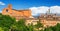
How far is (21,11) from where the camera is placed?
29.4m

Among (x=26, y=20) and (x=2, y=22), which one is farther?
(x=26, y=20)

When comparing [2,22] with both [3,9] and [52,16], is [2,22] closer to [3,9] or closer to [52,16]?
[3,9]

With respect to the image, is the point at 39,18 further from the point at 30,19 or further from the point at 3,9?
the point at 3,9

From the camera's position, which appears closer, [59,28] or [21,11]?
[59,28]

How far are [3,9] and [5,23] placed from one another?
Answer: 19.3ft

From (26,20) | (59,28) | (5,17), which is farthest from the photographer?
(26,20)

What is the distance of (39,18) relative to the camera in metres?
28.2

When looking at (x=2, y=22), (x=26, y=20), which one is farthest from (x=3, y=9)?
(x=2, y=22)

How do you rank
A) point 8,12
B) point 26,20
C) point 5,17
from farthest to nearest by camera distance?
point 8,12 < point 26,20 < point 5,17

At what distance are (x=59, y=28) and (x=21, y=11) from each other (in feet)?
27.8

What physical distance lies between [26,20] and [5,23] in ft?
15.5

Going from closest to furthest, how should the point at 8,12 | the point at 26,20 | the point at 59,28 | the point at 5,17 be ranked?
the point at 59,28
the point at 5,17
the point at 26,20
the point at 8,12

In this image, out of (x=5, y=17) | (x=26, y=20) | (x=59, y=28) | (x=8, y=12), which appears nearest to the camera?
(x=59, y=28)

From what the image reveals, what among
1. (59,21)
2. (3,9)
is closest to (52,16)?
(59,21)
